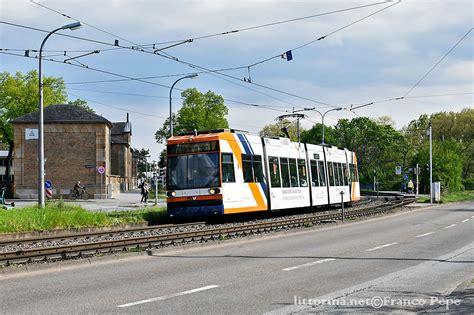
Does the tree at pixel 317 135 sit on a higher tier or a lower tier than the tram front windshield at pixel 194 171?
higher

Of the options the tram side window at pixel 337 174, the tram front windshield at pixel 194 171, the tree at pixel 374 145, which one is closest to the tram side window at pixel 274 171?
Answer: the tram front windshield at pixel 194 171

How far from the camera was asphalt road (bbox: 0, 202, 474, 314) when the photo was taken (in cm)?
829

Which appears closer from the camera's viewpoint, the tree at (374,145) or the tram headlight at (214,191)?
the tram headlight at (214,191)

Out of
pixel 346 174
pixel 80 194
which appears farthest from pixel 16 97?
pixel 346 174

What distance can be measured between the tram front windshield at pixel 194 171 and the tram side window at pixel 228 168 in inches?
9.6

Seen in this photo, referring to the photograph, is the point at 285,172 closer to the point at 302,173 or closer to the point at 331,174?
the point at 302,173

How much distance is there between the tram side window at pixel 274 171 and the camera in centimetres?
2511

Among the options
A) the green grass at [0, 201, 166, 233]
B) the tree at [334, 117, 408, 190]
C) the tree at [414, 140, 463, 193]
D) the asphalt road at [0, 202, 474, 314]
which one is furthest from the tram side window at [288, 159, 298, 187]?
the tree at [334, 117, 408, 190]

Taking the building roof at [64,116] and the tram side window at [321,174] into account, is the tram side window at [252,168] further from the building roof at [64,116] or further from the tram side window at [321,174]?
the building roof at [64,116]

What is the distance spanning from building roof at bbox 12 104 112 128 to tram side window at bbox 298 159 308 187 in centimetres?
2627

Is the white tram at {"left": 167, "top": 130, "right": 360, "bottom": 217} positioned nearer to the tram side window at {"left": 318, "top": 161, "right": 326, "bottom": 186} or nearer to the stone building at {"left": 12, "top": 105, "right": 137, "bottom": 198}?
the tram side window at {"left": 318, "top": 161, "right": 326, "bottom": 186}

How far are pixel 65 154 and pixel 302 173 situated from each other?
90.8 feet

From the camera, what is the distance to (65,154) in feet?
164

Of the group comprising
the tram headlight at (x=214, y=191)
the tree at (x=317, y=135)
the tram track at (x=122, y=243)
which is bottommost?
the tram track at (x=122, y=243)
